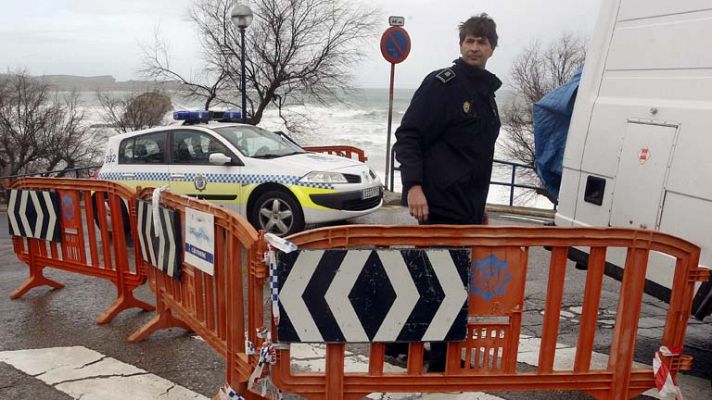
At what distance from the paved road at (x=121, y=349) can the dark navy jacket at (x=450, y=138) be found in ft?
3.78

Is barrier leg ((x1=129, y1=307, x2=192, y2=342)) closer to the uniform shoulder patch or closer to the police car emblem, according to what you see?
the uniform shoulder patch

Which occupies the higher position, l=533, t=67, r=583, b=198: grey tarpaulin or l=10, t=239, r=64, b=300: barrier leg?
l=533, t=67, r=583, b=198: grey tarpaulin

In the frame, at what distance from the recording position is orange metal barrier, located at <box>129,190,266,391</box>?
8.29 feet

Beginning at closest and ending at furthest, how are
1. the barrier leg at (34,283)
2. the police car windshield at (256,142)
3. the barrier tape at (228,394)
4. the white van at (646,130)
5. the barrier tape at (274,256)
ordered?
the barrier tape at (274,256) < the barrier tape at (228,394) < the white van at (646,130) < the barrier leg at (34,283) < the police car windshield at (256,142)

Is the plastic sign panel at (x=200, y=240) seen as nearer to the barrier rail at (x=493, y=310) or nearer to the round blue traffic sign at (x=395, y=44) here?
the barrier rail at (x=493, y=310)

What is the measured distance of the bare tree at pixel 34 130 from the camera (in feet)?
101

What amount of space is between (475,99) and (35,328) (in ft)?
12.0

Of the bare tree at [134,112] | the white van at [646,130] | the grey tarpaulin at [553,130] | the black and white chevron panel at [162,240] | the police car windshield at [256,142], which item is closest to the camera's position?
the white van at [646,130]

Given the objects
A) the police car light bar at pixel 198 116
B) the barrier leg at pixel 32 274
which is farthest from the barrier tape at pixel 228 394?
the police car light bar at pixel 198 116

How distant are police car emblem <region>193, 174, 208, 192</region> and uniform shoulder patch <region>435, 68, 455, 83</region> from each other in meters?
4.56

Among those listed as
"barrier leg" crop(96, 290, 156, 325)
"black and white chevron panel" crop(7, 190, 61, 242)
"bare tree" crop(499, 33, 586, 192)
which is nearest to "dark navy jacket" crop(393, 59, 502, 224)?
"barrier leg" crop(96, 290, 156, 325)

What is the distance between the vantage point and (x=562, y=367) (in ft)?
11.2

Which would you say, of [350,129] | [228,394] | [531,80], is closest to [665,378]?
[228,394]

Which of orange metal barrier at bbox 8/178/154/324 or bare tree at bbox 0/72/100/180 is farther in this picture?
bare tree at bbox 0/72/100/180
